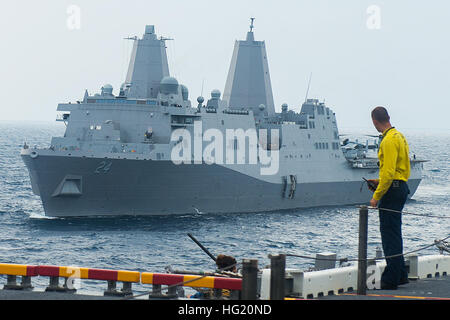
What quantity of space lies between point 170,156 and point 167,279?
26.1 m

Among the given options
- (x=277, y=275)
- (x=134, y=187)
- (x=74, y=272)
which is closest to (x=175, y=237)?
(x=134, y=187)

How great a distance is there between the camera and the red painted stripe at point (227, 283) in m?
8.76

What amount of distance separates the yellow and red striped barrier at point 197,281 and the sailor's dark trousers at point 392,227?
2.08 m

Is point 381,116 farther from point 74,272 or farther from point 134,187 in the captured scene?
point 134,187

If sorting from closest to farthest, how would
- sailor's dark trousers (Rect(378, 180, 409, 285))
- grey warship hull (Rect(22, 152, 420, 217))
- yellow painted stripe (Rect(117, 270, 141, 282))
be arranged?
1. yellow painted stripe (Rect(117, 270, 141, 282))
2. sailor's dark trousers (Rect(378, 180, 409, 285))
3. grey warship hull (Rect(22, 152, 420, 217))

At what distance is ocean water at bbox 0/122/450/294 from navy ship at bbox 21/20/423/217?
2.70ft

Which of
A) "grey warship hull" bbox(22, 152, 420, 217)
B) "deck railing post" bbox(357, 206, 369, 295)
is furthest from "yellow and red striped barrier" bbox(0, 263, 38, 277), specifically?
"grey warship hull" bbox(22, 152, 420, 217)

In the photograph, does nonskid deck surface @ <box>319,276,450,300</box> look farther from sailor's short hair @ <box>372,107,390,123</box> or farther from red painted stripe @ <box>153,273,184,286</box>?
sailor's short hair @ <box>372,107,390,123</box>

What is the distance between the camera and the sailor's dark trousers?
975 cm

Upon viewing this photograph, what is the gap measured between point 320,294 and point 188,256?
1669 cm

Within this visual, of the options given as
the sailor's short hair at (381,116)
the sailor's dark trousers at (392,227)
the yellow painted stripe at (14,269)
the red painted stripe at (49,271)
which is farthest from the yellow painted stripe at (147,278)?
the sailor's short hair at (381,116)

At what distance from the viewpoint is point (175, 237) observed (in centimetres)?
3048

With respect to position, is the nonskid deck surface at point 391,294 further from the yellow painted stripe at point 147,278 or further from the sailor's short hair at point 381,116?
Result: the sailor's short hair at point 381,116
